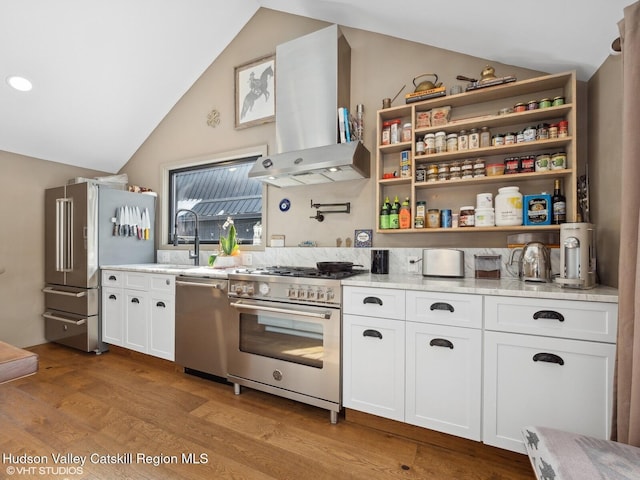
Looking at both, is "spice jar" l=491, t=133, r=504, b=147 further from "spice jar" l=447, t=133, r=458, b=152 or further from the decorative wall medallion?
the decorative wall medallion

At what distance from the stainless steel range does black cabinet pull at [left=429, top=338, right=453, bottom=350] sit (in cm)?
55

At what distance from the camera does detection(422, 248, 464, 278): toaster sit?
200 cm

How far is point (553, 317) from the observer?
1410mm

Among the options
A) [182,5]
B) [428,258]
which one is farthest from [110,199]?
[428,258]

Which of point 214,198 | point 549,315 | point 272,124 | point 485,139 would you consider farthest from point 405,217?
point 214,198

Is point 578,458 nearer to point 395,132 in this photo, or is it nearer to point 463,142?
point 463,142

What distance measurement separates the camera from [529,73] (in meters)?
2.01

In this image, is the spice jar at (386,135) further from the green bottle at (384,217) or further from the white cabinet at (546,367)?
the white cabinet at (546,367)

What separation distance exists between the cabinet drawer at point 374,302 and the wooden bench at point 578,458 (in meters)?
0.81

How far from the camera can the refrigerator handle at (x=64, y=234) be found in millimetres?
3205

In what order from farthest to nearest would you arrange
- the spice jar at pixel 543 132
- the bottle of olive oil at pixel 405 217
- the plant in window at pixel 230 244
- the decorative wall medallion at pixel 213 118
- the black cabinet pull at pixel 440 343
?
the decorative wall medallion at pixel 213 118 → the plant in window at pixel 230 244 → the bottle of olive oil at pixel 405 217 → the spice jar at pixel 543 132 → the black cabinet pull at pixel 440 343

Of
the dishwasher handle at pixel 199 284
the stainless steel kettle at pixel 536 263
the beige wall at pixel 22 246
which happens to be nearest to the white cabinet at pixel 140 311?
the dishwasher handle at pixel 199 284

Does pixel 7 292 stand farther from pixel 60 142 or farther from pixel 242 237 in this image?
pixel 242 237

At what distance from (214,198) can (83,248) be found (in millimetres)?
1374
